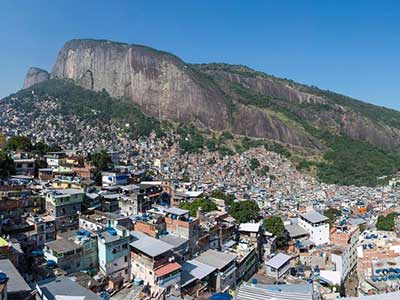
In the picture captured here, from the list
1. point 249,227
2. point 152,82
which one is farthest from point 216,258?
point 152,82

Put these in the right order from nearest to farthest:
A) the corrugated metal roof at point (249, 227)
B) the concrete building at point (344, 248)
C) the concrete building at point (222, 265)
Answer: the concrete building at point (222, 265) → the concrete building at point (344, 248) → the corrugated metal roof at point (249, 227)

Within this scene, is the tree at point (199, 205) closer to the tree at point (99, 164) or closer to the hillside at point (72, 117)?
the tree at point (99, 164)

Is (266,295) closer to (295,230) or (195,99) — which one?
(295,230)

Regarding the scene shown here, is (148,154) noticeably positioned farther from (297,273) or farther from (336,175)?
(297,273)

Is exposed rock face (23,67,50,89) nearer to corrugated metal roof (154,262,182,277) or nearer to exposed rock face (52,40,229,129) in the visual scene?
exposed rock face (52,40,229,129)

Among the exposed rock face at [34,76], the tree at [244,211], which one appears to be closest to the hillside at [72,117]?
the exposed rock face at [34,76]

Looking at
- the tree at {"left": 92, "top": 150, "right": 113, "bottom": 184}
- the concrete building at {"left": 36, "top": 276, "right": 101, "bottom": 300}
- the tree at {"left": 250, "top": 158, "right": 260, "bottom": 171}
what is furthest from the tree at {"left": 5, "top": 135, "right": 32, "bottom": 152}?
the tree at {"left": 250, "top": 158, "right": 260, "bottom": 171}

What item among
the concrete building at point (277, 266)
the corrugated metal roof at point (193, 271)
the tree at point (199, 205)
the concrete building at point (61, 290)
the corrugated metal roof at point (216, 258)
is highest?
the tree at point (199, 205)

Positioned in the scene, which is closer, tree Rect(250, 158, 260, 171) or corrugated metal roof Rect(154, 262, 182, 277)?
corrugated metal roof Rect(154, 262, 182, 277)
